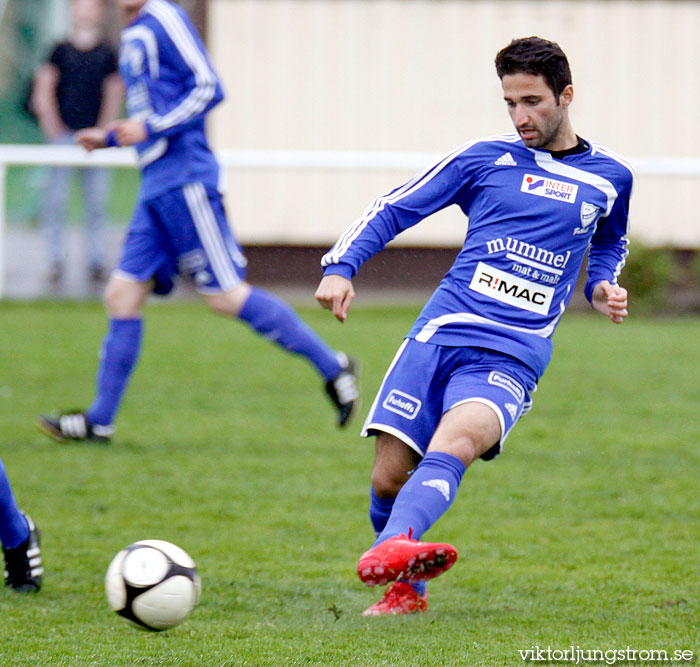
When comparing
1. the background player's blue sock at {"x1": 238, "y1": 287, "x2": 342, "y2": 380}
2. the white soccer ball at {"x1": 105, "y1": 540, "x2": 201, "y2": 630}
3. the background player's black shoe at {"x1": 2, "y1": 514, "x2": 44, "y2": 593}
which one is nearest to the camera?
the white soccer ball at {"x1": 105, "y1": 540, "x2": 201, "y2": 630}

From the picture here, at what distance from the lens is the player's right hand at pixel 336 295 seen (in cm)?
337

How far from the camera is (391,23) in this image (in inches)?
538

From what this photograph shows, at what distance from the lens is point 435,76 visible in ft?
45.3

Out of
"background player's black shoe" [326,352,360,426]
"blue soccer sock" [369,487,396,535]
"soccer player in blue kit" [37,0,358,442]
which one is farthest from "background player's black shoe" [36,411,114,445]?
"blue soccer sock" [369,487,396,535]

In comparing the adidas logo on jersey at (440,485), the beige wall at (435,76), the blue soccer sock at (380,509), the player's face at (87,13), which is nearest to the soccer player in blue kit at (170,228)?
the blue soccer sock at (380,509)

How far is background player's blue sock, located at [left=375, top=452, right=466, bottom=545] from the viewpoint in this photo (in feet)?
10.4

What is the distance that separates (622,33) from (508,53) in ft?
35.9

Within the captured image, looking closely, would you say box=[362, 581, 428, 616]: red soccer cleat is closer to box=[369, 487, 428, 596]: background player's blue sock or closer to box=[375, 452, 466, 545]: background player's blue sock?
box=[369, 487, 428, 596]: background player's blue sock

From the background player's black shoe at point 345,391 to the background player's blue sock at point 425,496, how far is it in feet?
8.84

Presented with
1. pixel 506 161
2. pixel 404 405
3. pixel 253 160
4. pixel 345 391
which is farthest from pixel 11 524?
pixel 253 160

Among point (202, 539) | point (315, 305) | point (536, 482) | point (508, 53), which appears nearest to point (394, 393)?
point (508, 53)

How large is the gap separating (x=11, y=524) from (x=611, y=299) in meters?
1.91

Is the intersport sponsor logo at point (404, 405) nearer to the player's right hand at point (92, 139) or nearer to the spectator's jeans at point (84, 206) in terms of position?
the player's right hand at point (92, 139)

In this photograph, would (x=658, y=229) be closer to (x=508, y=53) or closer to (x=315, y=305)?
(x=315, y=305)
